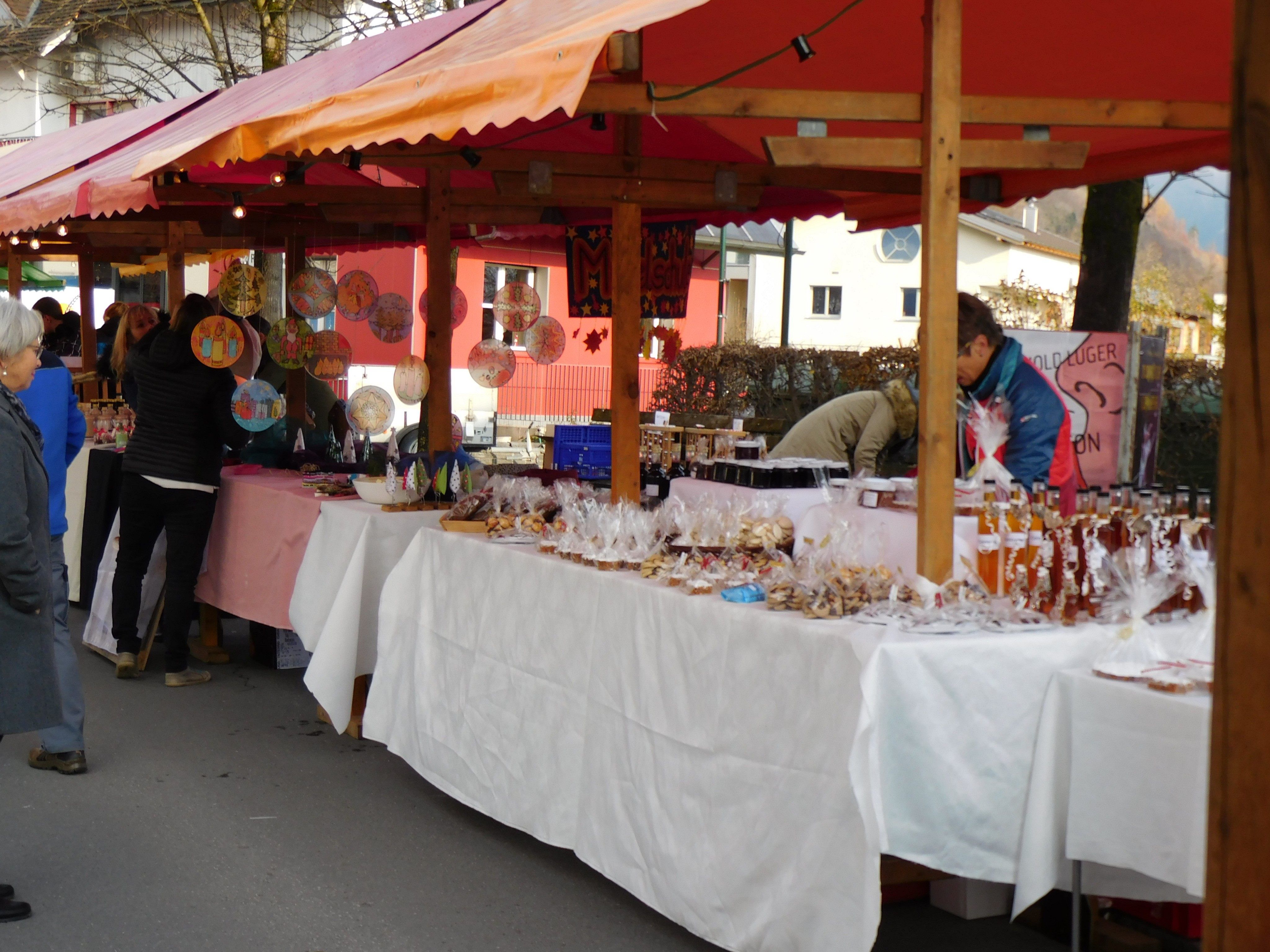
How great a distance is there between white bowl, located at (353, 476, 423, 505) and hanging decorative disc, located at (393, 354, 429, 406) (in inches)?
26.5

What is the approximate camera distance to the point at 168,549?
22.0 ft

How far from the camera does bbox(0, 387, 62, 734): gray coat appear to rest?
11.7ft

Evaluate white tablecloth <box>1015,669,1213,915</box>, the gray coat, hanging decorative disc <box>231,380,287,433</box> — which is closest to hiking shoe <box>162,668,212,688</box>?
hanging decorative disc <box>231,380,287,433</box>

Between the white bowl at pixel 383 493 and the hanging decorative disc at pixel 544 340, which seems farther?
the hanging decorative disc at pixel 544 340

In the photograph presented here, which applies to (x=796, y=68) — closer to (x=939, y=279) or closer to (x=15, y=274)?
(x=939, y=279)

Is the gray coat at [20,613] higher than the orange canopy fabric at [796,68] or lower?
lower

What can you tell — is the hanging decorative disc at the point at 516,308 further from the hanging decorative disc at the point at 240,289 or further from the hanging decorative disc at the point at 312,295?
→ the hanging decorative disc at the point at 240,289

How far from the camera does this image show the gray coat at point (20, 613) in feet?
11.7

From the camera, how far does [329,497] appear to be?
6262mm

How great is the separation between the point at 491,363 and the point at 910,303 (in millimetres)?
31604

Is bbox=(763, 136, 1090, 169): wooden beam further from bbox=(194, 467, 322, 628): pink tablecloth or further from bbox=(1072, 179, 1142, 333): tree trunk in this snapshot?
bbox=(1072, 179, 1142, 333): tree trunk

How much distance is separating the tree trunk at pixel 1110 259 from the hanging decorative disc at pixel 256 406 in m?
5.34

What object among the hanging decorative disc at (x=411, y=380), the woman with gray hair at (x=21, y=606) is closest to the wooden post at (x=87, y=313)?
the hanging decorative disc at (x=411, y=380)

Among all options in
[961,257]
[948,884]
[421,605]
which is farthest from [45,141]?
[961,257]
